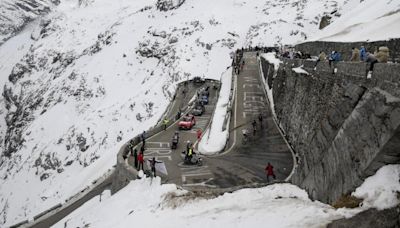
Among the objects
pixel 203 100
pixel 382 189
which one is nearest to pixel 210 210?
pixel 382 189

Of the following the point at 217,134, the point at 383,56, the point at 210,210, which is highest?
the point at 383,56

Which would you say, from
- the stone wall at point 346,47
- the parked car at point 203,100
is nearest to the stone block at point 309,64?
the stone wall at point 346,47

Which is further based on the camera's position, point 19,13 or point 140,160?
point 19,13

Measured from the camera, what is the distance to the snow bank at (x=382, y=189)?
9.05 meters

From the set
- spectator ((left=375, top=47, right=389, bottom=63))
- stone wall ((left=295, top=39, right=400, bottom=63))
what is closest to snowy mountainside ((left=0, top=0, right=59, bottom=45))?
stone wall ((left=295, top=39, right=400, bottom=63))

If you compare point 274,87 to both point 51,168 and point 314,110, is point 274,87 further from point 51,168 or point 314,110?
point 51,168

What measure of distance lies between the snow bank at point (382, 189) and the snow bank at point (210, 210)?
0.55 m

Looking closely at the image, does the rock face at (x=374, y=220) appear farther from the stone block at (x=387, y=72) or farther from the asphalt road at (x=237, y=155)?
the asphalt road at (x=237, y=155)

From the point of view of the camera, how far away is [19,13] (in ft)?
633

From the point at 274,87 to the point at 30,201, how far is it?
3542cm

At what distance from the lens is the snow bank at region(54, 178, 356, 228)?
11.0 meters

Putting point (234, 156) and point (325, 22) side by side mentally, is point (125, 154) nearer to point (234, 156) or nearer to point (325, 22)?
point (234, 156)

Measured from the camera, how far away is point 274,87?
1484 inches

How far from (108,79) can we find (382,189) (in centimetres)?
7965
